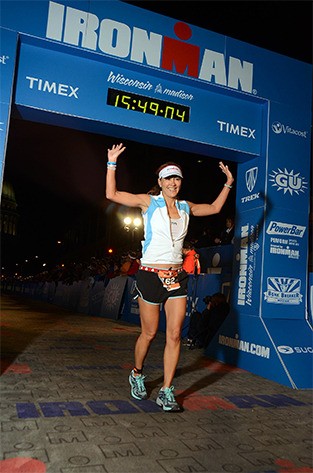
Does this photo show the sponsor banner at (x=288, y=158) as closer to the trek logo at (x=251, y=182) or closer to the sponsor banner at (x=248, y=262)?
the trek logo at (x=251, y=182)

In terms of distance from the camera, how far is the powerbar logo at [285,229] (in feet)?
18.5

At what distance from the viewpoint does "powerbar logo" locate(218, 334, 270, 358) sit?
5.17 meters

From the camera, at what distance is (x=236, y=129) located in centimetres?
587

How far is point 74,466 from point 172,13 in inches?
305

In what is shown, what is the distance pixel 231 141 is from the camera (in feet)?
19.0

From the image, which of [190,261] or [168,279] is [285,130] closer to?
[168,279]

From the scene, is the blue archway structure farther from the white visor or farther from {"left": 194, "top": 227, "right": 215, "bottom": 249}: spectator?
{"left": 194, "top": 227, "right": 215, "bottom": 249}: spectator

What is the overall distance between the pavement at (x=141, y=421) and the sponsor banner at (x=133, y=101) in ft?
10.4

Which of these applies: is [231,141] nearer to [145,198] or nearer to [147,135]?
[147,135]

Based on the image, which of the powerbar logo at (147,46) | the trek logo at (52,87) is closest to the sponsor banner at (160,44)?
the powerbar logo at (147,46)

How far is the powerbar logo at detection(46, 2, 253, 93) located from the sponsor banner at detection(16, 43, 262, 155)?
205 millimetres

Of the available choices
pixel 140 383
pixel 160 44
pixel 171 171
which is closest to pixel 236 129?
pixel 160 44

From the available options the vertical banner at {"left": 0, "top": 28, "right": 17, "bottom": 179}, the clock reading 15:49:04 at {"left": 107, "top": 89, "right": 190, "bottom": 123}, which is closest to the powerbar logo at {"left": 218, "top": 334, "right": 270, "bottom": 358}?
the clock reading 15:49:04 at {"left": 107, "top": 89, "right": 190, "bottom": 123}

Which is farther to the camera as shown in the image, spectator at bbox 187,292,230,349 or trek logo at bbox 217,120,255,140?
spectator at bbox 187,292,230,349
